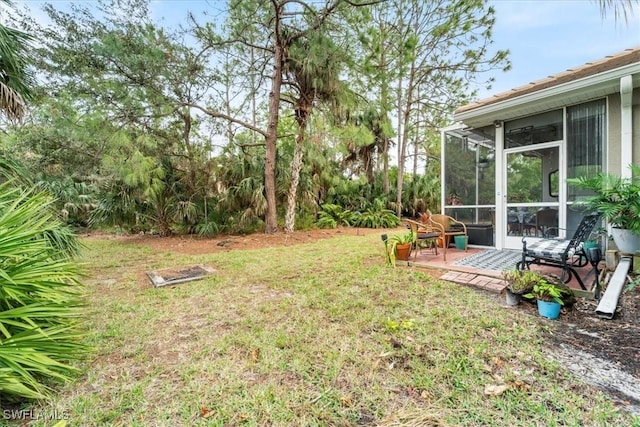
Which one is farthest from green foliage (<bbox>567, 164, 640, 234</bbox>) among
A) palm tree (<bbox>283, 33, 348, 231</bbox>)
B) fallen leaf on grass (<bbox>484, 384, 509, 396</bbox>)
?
palm tree (<bbox>283, 33, 348, 231</bbox>)

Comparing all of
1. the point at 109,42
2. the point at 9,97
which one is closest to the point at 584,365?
the point at 9,97

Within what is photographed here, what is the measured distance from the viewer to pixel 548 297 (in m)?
2.94

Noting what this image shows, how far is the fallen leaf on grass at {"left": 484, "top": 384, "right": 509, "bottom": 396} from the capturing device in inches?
71.0

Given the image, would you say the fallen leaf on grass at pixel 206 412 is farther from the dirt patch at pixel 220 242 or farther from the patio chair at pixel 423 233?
the dirt patch at pixel 220 242

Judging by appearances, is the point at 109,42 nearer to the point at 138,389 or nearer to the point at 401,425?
the point at 138,389

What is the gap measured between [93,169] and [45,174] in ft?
4.50

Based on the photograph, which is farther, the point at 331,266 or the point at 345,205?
the point at 345,205

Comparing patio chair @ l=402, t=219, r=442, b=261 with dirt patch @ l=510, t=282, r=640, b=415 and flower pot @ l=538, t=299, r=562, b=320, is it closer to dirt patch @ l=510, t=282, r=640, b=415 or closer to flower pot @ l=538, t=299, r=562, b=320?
dirt patch @ l=510, t=282, r=640, b=415

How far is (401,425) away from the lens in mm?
1558

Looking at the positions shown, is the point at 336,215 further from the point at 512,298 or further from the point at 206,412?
the point at 206,412

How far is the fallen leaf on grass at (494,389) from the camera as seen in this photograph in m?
1.80

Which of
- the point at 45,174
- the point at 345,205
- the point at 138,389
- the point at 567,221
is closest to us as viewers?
the point at 138,389

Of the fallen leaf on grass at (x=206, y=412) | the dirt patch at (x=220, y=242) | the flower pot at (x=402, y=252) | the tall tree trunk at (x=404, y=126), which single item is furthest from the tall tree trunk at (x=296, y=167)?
the fallen leaf on grass at (x=206, y=412)

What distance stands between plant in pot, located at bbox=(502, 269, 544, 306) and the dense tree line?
7050mm
